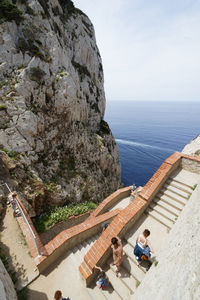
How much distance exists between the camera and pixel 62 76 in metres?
16.1

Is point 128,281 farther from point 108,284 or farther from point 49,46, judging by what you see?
point 49,46

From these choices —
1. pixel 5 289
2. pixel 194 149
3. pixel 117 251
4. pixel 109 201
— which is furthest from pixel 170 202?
pixel 194 149

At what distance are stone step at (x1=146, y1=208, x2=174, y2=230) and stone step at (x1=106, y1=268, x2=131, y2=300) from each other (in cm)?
274

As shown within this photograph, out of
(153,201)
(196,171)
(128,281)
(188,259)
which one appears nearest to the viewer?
(188,259)

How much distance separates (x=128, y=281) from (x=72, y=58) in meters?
26.0

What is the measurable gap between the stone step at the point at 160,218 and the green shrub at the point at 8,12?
2113cm

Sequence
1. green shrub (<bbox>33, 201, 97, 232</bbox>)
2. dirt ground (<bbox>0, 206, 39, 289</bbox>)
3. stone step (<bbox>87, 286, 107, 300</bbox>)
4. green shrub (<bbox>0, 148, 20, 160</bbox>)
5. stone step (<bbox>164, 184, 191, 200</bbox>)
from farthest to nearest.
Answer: green shrub (<bbox>0, 148, 20, 160</bbox>) < green shrub (<bbox>33, 201, 97, 232</bbox>) < stone step (<bbox>164, 184, 191, 200</bbox>) < dirt ground (<bbox>0, 206, 39, 289</bbox>) < stone step (<bbox>87, 286, 107, 300</bbox>)

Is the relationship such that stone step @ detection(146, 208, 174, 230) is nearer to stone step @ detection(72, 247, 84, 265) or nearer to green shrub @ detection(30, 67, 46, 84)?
stone step @ detection(72, 247, 84, 265)

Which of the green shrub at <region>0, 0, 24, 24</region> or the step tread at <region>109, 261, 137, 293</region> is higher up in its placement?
the green shrub at <region>0, 0, 24, 24</region>

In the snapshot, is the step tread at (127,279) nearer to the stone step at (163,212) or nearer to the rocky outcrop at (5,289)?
the stone step at (163,212)

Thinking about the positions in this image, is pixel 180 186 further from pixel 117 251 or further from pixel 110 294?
pixel 110 294

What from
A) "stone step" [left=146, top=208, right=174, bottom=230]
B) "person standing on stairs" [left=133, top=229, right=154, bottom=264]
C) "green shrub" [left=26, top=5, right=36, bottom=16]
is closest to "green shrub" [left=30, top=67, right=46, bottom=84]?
"green shrub" [left=26, top=5, right=36, bottom=16]

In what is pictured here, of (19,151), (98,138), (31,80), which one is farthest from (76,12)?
(19,151)

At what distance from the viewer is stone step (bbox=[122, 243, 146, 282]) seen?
4566 mm
